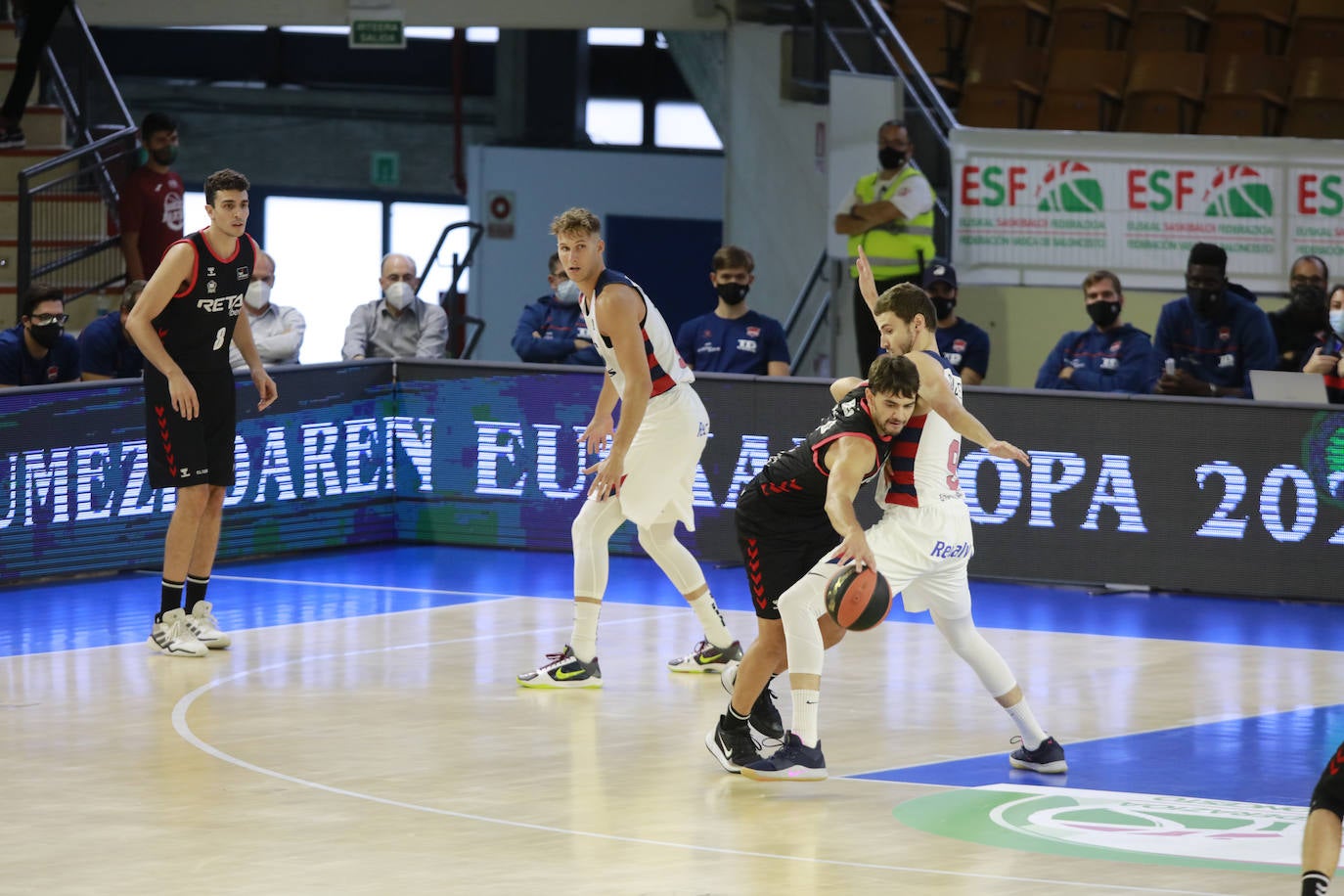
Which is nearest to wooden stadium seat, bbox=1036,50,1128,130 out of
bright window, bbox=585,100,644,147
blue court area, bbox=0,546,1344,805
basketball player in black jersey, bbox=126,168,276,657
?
blue court area, bbox=0,546,1344,805

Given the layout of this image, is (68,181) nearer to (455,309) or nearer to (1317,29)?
(455,309)

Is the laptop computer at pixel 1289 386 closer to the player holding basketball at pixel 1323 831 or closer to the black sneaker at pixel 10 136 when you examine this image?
the player holding basketball at pixel 1323 831

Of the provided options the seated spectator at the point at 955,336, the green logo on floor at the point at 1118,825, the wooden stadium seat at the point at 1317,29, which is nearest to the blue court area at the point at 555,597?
the green logo on floor at the point at 1118,825

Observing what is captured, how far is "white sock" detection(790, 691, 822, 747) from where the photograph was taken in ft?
26.1

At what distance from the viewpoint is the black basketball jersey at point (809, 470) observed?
790 centimetres

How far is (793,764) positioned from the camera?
800cm

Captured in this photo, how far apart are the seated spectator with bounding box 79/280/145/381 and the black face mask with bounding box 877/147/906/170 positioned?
16.4ft

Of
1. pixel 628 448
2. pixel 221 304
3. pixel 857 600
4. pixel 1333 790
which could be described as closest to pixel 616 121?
pixel 221 304

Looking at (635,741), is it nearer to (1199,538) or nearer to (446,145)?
(1199,538)

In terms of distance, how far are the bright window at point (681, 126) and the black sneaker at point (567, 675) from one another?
1494cm

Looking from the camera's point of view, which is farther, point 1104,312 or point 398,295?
A: point 398,295

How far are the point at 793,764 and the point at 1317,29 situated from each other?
11.2 m

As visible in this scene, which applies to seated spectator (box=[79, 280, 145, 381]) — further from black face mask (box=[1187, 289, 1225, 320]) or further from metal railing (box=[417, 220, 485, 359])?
black face mask (box=[1187, 289, 1225, 320])

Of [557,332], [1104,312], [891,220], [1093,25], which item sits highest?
[1093,25]
